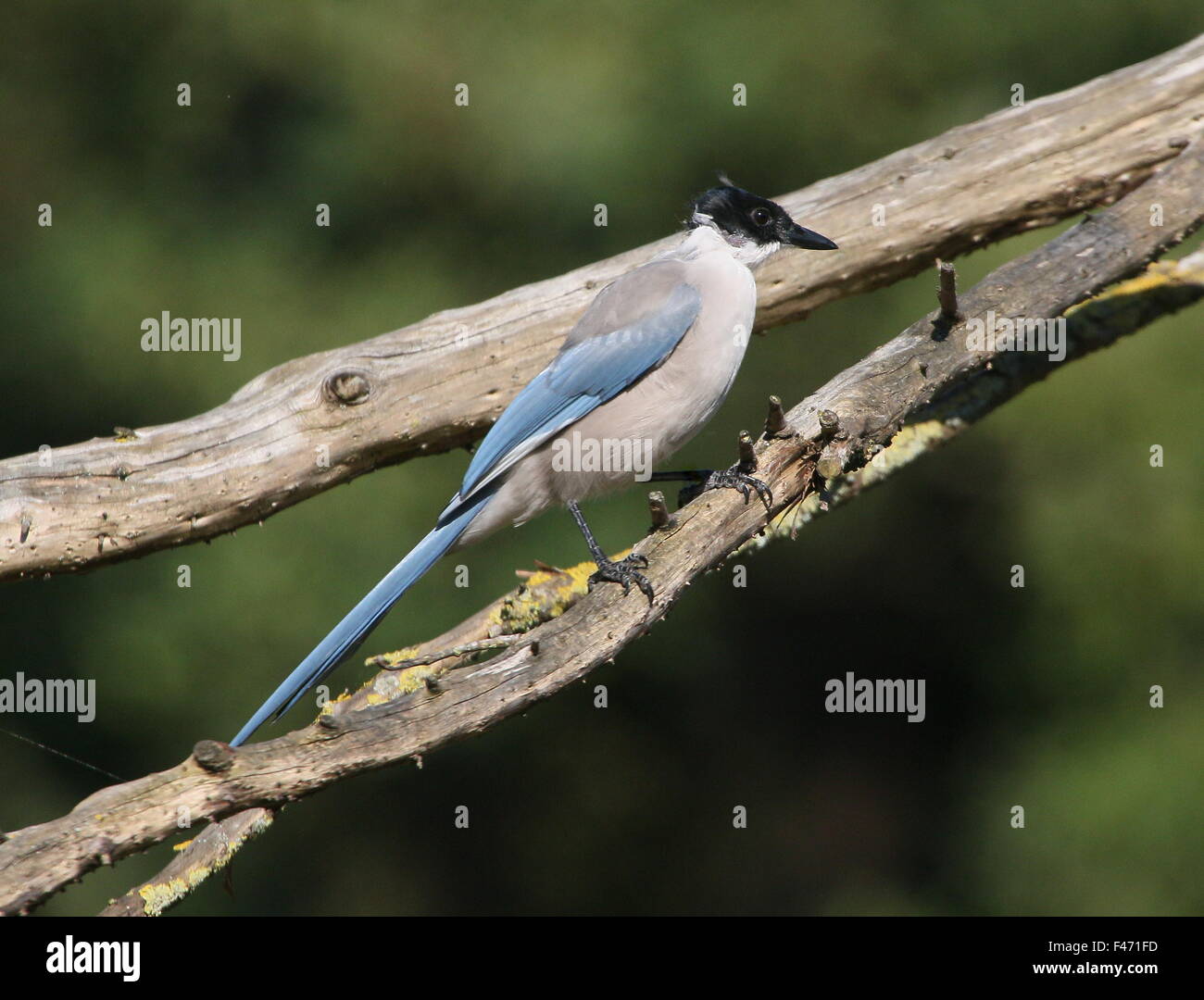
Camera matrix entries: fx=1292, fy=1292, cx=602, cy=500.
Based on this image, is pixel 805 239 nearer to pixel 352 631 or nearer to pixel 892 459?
pixel 892 459

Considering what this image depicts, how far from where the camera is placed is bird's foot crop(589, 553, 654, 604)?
114 inches

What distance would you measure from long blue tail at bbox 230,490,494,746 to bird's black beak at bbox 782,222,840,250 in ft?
4.44

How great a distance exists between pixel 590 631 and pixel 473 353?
135cm

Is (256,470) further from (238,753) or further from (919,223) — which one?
(919,223)

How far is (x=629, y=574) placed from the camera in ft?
9.54

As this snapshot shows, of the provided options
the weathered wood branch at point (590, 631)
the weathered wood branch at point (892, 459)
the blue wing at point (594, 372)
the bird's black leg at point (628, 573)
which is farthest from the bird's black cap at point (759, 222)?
the bird's black leg at point (628, 573)

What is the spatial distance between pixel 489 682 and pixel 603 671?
411cm

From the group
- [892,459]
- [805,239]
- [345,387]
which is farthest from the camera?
[892,459]

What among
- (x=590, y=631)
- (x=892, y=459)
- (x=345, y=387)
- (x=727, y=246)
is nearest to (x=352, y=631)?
(x=590, y=631)

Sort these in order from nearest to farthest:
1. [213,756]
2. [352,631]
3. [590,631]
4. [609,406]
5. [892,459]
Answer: [213,756] → [590,631] → [352,631] → [609,406] → [892,459]

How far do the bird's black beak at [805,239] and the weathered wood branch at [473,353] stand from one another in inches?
8.2

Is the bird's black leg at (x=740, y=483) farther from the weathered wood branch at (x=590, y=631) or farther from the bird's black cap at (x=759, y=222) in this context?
the bird's black cap at (x=759, y=222)

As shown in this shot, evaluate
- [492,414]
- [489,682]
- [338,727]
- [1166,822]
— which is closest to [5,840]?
[338,727]

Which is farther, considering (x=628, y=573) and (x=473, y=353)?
(x=473, y=353)
